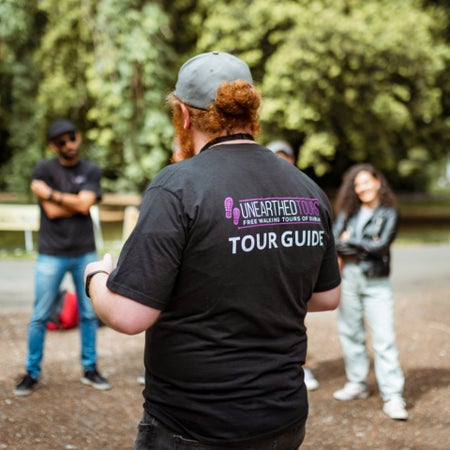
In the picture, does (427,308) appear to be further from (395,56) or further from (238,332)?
(395,56)

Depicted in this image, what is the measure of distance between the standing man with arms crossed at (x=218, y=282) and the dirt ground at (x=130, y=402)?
2622 mm

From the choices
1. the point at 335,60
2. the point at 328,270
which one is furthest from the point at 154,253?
the point at 335,60

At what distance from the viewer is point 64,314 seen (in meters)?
7.02

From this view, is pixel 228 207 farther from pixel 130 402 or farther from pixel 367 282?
pixel 130 402

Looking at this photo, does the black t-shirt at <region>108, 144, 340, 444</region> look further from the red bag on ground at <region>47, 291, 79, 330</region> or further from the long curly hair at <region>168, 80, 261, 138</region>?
the red bag on ground at <region>47, 291, 79, 330</region>

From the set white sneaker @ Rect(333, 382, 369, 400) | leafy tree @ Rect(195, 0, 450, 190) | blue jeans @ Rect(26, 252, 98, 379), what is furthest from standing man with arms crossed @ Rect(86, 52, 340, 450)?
leafy tree @ Rect(195, 0, 450, 190)

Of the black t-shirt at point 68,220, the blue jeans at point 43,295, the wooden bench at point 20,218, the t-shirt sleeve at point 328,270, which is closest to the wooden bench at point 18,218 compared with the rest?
the wooden bench at point 20,218

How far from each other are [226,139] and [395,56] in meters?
14.9

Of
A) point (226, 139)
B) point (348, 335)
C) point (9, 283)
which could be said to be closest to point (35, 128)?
point (9, 283)

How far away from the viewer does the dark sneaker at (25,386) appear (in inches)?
Answer: 194

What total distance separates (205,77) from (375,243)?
3354 millimetres

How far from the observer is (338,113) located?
17.0m

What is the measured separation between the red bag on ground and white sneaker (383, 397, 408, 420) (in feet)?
11.8

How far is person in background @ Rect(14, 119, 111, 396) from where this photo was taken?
16.5 ft
